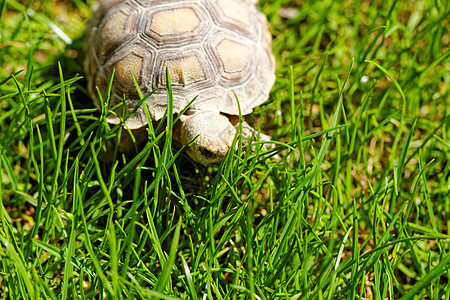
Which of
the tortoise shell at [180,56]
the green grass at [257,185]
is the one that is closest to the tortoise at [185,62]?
the tortoise shell at [180,56]

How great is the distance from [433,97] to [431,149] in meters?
0.49

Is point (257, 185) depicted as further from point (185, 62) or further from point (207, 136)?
point (185, 62)

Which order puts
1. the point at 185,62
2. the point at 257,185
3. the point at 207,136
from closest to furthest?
the point at 257,185 → the point at 207,136 → the point at 185,62

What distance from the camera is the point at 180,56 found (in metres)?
1.99

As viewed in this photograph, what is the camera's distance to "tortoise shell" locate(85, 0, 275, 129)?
78.3 inches

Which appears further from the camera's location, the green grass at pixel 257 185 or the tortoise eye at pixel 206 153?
the tortoise eye at pixel 206 153

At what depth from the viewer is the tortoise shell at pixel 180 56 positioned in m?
1.99

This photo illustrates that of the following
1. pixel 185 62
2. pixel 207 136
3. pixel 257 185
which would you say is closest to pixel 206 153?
pixel 207 136

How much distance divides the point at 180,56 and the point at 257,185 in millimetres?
764

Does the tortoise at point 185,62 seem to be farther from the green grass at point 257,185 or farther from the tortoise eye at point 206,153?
the green grass at point 257,185

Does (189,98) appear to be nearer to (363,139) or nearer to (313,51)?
(363,139)

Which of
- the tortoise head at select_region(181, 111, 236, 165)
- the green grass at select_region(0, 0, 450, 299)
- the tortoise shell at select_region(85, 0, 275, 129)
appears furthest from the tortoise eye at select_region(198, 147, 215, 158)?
the tortoise shell at select_region(85, 0, 275, 129)

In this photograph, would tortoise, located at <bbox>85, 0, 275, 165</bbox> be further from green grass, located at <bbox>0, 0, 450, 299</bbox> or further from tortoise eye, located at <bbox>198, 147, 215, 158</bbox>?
green grass, located at <bbox>0, 0, 450, 299</bbox>

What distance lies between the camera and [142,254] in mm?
1809
